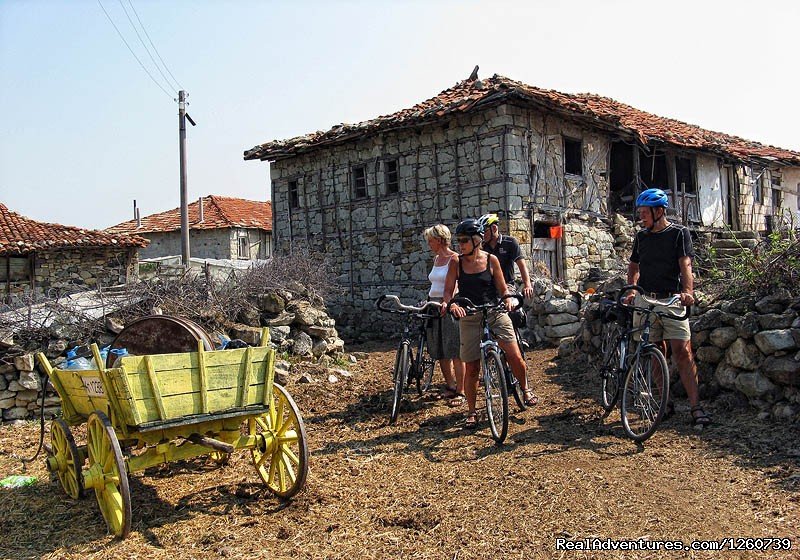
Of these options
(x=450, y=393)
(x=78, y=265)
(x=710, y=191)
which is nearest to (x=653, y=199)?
(x=450, y=393)

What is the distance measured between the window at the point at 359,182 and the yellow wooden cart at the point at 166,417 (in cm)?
1219

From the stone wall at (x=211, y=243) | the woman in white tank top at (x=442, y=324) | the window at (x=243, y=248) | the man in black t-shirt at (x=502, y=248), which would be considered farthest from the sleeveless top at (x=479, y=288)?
the window at (x=243, y=248)

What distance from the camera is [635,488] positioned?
12.7 feet

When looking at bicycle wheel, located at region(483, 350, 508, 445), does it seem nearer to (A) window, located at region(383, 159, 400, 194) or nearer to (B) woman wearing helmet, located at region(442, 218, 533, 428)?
(B) woman wearing helmet, located at region(442, 218, 533, 428)

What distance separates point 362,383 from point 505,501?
441 cm

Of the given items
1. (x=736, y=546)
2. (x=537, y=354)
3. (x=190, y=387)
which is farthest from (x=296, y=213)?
(x=736, y=546)

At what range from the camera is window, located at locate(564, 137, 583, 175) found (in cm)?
1489

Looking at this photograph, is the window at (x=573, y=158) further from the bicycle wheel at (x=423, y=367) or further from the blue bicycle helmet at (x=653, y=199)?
the blue bicycle helmet at (x=653, y=199)

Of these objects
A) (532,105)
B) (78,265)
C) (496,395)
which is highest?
(532,105)

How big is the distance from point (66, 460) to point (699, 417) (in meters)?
4.60

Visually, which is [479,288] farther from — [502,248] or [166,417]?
[166,417]

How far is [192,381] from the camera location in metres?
3.66

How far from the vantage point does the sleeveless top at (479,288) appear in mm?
5363

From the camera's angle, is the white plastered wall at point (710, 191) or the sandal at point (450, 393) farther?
the white plastered wall at point (710, 191)
